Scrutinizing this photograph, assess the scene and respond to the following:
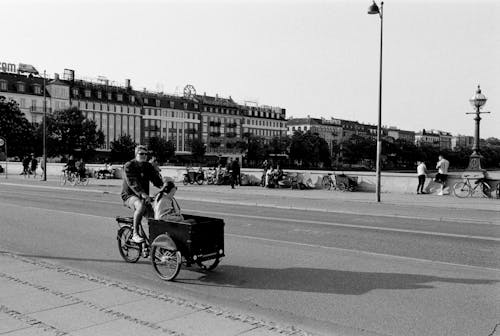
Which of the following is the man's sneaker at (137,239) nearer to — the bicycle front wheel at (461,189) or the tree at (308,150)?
the bicycle front wheel at (461,189)

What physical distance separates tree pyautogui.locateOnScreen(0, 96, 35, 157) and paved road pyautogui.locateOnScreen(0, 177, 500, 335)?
Result: 6142 centimetres

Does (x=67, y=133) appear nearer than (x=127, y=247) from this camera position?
No

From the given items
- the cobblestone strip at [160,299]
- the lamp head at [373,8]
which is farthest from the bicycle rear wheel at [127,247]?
the lamp head at [373,8]

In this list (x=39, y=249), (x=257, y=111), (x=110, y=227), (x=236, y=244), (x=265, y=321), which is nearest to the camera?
(x=265, y=321)

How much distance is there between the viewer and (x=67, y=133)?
83062mm

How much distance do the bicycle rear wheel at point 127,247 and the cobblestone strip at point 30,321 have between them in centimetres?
Result: 282

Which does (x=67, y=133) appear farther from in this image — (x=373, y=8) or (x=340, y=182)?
(x=373, y=8)

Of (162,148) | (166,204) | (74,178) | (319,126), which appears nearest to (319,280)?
(166,204)

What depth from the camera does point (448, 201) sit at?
69.1 ft

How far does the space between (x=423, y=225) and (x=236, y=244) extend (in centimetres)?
610

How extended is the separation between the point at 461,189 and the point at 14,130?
213 feet

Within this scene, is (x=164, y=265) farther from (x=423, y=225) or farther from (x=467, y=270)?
(x=423, y=225)

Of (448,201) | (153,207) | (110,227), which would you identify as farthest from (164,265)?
(448,201)

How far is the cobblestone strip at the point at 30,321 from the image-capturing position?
501 centimetres
